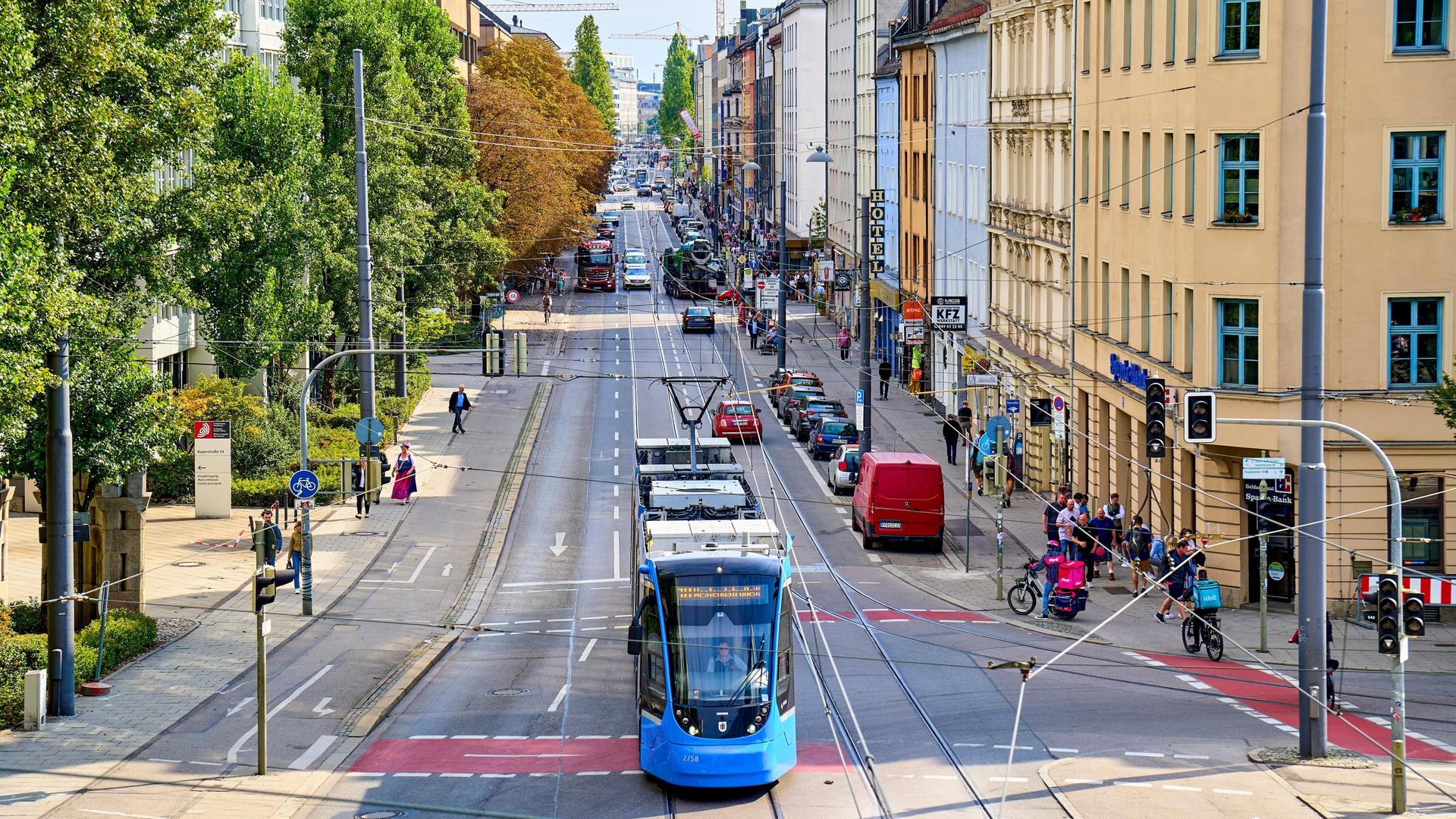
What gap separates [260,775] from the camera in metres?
23.9

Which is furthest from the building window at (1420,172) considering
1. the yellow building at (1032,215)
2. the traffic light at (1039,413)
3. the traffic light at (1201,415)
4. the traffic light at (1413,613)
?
the traffic light at (1039,413)

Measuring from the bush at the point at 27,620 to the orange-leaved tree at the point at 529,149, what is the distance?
53.2 meters

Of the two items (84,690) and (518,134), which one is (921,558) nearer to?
(84,690)

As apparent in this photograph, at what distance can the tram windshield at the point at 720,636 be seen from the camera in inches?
857

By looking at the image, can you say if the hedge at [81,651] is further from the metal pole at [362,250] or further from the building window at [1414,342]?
the building window at [1414,342]

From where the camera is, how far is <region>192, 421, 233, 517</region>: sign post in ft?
142

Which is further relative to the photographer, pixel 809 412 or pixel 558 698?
pixel 809 412

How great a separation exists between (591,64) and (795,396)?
124 meters

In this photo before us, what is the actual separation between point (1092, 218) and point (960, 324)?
1262 centimetres

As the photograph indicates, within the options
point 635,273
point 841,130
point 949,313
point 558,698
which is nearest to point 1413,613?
point 558,698

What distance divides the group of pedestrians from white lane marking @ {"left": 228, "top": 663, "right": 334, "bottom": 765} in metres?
13.9

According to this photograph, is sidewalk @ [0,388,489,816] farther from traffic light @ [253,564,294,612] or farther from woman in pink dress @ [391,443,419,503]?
traffic light @ [253,564,294,612]

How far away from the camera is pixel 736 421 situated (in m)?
58.8

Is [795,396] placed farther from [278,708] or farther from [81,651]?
[278,708]
